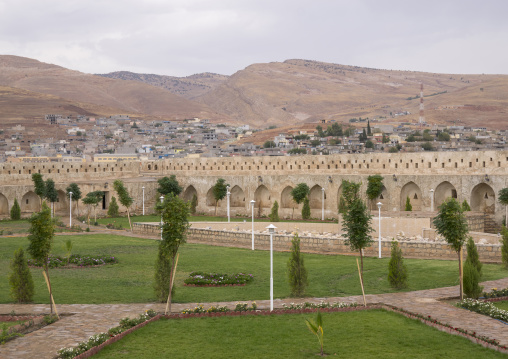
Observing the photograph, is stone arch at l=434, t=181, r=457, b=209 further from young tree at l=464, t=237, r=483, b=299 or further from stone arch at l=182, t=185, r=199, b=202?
young tree at l=464, t=237, r=483, b=299

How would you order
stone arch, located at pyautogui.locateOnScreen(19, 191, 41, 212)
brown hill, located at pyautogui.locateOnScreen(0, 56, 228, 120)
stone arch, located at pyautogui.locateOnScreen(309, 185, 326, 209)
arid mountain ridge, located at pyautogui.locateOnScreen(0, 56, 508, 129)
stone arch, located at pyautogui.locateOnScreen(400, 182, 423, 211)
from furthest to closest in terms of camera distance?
brown hill, located at pyautogui.locateOnScreen(0, 56, 228, 120) → arid mountain ridge, located at pyautogui.locateOnScreen(0, 56, 508, 129) → stone arch, located at pyautogui.locateOnScreen(309, 185, 326, 209) → stone arch, located at pyautogui.locateOnScreen(19, 191, 41, 212) → stone arch, located at pyautogui.locateOnScreen(400, 182, 423, 211)

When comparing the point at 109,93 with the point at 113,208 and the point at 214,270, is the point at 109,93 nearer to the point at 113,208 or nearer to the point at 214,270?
the point at 113,208

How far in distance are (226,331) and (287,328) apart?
1.15 meters

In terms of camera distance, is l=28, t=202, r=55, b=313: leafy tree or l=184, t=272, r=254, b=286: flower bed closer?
l=28, t=202, r=55, b=313: leafy tree

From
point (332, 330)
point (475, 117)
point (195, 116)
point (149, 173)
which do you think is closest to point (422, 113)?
point (475, 117)

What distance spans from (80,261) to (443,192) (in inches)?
853

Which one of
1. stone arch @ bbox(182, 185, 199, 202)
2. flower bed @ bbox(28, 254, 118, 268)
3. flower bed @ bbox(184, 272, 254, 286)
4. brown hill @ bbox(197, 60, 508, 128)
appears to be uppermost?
brown hill @ bbox(197, 60, 508, 128)

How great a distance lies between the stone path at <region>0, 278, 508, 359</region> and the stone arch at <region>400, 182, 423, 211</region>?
63.5 ft

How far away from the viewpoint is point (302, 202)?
37031 mm

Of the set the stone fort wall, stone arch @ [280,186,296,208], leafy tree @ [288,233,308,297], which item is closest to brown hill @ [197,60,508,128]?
the stone fort wall

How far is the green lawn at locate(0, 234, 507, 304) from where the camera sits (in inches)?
577

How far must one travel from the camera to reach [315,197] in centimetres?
3825

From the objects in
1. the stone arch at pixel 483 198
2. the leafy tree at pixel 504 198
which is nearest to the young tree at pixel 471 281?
the leafy tree at pixel 504 198

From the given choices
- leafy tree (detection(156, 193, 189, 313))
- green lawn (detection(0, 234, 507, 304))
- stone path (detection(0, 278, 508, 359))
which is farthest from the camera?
green lawn (detection(0, 234, 507, 304))
